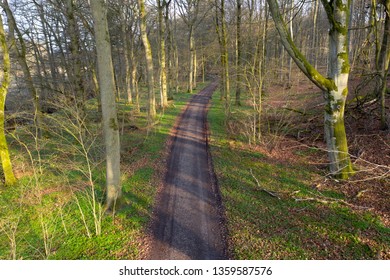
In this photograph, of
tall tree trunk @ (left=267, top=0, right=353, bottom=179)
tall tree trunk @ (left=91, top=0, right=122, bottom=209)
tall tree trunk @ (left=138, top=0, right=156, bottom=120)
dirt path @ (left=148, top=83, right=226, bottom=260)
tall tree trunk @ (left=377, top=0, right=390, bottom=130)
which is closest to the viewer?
dirt path @ (left=148, top=83, right=226, bottom=260)

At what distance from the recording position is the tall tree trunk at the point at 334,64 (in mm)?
6980

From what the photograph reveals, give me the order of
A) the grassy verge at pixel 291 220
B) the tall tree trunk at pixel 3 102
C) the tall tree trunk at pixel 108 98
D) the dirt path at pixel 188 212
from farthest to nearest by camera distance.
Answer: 1. the tall tree trunk at pixel 3 102
2. the tall tree trunk at pixel 108 98
3. the dirt path at pixel 188 212
4. the grassy verge at pixel 291 220

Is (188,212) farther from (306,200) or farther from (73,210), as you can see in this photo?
(73,210)

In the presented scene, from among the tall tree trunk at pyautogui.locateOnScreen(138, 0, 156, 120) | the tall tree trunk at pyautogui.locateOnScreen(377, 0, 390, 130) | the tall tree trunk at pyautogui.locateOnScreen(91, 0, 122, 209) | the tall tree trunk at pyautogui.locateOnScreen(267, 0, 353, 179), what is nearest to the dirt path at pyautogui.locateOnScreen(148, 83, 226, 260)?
the tall tree trunk at pyautogui.locateOnScreen(91, 0, 122, 209)

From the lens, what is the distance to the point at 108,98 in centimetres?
677

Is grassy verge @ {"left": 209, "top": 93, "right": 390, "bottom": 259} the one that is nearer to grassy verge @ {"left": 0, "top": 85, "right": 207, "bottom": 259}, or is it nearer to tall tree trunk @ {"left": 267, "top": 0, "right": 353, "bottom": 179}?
tall tree trunk @ {"left": 267, "top": 0, "right": 353, "bottom": 179}

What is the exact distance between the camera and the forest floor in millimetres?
5352

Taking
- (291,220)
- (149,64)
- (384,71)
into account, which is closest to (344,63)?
(384,71)

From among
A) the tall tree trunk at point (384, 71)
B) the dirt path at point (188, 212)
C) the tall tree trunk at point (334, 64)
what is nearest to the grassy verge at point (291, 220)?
the dirt path at point (188, 212)

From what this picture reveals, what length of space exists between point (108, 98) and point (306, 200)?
7006mm

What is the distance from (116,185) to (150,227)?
1.85 meters

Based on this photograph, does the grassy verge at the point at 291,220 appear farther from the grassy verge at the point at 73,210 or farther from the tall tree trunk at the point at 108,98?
the tall tree trunk at the point at 108,98

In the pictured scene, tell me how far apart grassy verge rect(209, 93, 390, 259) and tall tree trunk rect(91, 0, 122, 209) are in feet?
12.6
